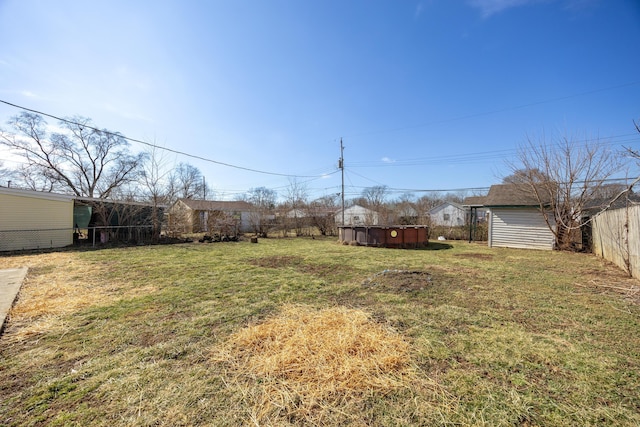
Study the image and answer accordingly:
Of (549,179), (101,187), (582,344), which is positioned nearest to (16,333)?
(582,344)

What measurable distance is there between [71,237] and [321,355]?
580 inches

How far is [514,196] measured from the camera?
40.8 ft

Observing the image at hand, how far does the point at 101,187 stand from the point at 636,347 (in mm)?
32442

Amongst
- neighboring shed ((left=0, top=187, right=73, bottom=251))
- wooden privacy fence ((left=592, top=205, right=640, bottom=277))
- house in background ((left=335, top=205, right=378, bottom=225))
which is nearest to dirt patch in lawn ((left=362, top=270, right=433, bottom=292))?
wooden privacy fence ((left=592, top=205, right=640, bottom=277))

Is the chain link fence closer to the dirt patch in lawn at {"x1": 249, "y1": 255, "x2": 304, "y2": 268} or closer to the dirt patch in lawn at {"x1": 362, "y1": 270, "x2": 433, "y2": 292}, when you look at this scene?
the dirt patch in lawn at {"x1": 249, "y1": 255, "x2": 304, "y2": 268}

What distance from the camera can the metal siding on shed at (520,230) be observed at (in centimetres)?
1142

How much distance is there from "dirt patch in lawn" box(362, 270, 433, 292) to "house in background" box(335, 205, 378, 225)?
A: 49.7ft

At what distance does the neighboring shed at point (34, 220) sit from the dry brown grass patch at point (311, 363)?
A: 13.2 meters

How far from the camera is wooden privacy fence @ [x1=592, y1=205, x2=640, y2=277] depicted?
5605 mm

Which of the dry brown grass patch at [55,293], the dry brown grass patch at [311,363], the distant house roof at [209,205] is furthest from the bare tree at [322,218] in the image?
the dry brown grass patch at [311,363]

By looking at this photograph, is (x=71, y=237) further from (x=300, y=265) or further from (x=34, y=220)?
(x=300, y=265)

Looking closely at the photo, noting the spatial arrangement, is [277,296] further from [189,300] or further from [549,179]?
[549,179]

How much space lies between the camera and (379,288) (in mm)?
4898

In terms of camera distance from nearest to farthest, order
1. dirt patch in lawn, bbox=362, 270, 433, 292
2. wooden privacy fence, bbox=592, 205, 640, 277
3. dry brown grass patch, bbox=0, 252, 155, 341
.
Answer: dry brown grass patch, bbox=0, 252, 155, 341, dirt patch in lawn, bbox=362, 270, 433, 292, wooden privacy fence, bbox=592, 205, 640, 277
